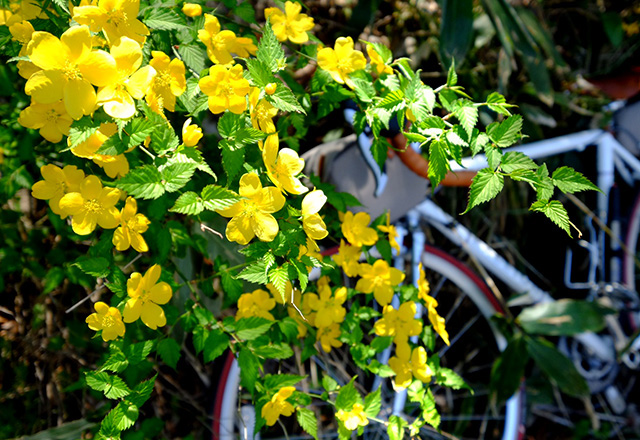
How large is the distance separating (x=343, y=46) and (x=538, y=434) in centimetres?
179

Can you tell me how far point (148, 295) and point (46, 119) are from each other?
0.30m

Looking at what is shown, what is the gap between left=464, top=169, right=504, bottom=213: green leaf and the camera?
706 millimetres

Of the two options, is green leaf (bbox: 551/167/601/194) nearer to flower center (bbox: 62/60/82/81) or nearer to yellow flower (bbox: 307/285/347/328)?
yellow flower (bbox: 307/285/347/328)

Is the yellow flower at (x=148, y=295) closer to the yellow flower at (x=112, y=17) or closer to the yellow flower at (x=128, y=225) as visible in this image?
the yellow flower at (x=128, y=225)

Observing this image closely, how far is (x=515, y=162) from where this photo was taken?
0.73m

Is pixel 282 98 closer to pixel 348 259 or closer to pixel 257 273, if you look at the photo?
pixel 257 273

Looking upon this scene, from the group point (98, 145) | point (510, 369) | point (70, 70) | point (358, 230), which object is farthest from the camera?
point (510, 369)

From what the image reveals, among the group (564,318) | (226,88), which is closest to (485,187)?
(226,88)

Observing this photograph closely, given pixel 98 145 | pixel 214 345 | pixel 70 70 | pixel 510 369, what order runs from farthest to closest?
pixel 510 369 < pixel 214 345 < pixel 98 145 < pixel 70 70

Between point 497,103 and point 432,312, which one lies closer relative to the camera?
point 497,103

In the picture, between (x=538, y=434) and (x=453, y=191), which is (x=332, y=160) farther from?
(x=538, y=434)

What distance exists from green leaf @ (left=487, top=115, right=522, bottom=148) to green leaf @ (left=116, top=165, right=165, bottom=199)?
47 centimetres

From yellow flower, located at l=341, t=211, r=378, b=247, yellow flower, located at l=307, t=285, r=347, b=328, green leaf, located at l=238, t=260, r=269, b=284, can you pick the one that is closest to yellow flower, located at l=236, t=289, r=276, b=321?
yellow flower, located at l=307, t=285, r=347, b=328

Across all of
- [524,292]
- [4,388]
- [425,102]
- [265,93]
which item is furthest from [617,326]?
[4,388]
